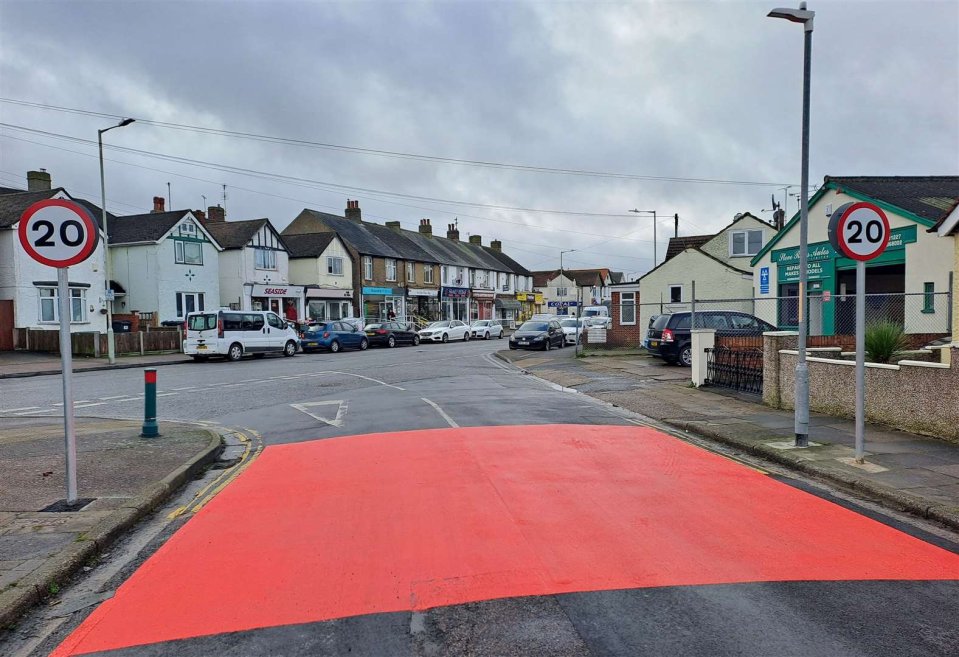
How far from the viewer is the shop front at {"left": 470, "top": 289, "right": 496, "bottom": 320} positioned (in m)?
Result: 69.1

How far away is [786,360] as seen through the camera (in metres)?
12.2

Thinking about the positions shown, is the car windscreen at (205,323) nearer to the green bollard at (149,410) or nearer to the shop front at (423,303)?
the green bollard at (149,410)

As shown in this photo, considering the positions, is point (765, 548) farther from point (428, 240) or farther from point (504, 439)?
point (428, 240)

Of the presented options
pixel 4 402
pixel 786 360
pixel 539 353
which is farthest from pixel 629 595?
pixel 539 353

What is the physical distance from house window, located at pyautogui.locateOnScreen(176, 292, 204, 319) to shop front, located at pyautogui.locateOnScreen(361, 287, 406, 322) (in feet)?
44.4

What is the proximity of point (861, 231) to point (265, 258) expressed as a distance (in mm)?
41972

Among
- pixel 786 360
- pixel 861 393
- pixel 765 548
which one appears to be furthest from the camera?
pixel 786 360

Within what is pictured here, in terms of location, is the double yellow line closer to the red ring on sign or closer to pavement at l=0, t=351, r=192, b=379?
the red ring on sign

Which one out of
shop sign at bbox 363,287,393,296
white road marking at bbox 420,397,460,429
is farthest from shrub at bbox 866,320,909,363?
shop sign at bbox 363,287,393,296

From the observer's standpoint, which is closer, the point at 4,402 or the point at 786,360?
the point at 786,360

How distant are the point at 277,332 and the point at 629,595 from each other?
27842mm

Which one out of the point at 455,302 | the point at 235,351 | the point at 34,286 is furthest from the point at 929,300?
the point at 455,302

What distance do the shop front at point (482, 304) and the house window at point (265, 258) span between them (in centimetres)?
2586

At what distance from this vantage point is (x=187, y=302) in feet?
134
